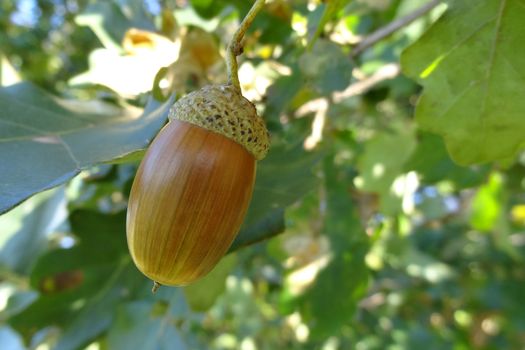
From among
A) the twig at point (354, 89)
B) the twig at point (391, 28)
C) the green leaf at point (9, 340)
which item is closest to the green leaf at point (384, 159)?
the twig at point (354, 89)

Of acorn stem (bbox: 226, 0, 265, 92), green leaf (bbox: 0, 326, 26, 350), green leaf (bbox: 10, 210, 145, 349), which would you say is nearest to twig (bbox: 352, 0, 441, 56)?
acorn stem (bbox: 226, 0, 265, 92)

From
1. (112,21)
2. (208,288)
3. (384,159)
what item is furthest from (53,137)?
(384,159)

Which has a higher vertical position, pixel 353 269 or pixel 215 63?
pixel 215 63

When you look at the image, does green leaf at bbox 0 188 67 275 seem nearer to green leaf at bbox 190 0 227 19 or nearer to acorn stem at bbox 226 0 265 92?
green leaf at bbox 190 0 227 19

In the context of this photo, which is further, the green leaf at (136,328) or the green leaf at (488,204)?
the green leaf at (488,204)

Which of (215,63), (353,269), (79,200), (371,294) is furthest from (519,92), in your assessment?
(371,294)

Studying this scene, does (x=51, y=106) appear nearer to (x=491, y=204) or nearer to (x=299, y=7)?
(x=299, y=7)

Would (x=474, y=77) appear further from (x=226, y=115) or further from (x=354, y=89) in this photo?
(x=354, y=89)

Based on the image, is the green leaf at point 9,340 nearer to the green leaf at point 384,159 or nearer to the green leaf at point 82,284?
the green leaf at point 82,284
